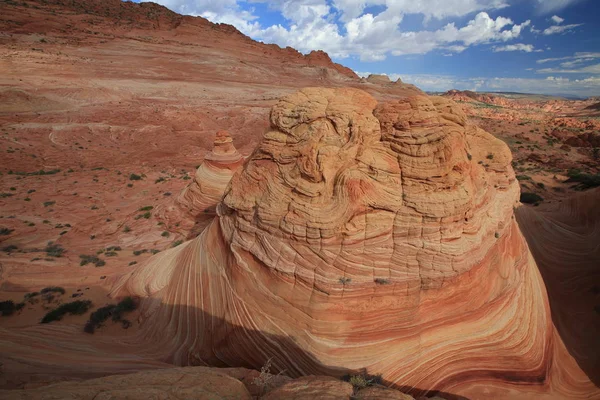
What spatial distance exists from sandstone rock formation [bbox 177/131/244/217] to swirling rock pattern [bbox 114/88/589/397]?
8.50 m

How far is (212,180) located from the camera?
13555 millimetres

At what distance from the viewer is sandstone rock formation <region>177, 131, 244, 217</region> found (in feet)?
43.7

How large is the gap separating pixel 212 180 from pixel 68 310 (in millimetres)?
7581

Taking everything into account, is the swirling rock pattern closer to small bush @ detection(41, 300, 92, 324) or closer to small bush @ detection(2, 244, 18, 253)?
small bush @ detection(41, 300, 92, 324)

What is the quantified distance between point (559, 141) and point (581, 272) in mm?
27626

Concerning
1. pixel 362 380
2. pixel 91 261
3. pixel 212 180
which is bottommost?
pixel 91 261

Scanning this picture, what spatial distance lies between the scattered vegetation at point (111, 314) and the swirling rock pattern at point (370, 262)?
91.9 inches

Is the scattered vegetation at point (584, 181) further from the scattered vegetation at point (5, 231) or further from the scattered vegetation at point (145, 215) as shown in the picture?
the scattered vegetation at point (5, 231)

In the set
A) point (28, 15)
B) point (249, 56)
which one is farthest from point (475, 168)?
point (28, 15)

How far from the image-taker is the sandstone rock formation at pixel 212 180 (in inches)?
524

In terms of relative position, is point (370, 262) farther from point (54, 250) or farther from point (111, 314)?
point (54, 250)

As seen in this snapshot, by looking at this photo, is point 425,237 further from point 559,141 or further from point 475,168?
point 559,141

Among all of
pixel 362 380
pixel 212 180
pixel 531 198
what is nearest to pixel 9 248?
pixel 212 180

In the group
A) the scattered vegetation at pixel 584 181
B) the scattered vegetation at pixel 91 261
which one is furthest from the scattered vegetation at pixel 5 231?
the scattered vegetation at pixel 584 181
